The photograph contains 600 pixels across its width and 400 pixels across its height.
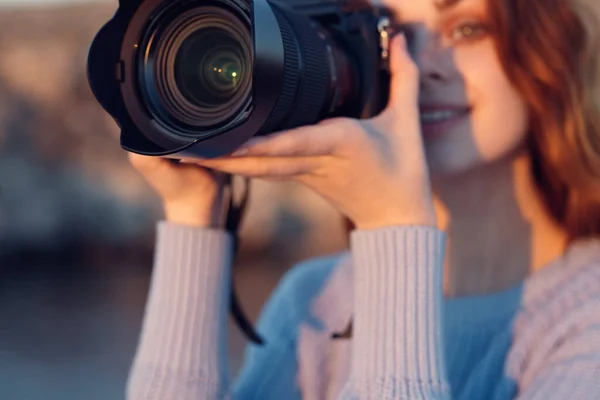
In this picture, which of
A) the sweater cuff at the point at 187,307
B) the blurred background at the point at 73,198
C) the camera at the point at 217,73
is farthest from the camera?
the blurred background at the point at 73,198

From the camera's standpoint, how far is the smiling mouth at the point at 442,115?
2.78ft

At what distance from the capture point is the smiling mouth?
33.4 inches

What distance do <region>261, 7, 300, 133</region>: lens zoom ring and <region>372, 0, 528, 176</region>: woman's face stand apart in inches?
8.4

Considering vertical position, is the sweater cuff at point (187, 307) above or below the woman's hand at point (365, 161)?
below

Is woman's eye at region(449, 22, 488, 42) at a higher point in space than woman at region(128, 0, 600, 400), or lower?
higher

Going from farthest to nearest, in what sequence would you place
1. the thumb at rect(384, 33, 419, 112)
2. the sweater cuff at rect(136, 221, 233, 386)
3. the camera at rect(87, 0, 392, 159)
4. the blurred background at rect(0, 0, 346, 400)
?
the blurred background at rect(0, 0, 346, 400), the sweater cuff at rect(136, 221, 233, 386), the thumb at rect(384, 33, 419, 112), the camera at rect(87, 0, 392, 159)

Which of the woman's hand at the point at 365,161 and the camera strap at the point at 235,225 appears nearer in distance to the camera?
the woman's hand at the point at 365,161

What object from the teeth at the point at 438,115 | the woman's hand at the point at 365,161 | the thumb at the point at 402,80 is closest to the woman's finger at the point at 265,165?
the woman's hand at the point at 365,161

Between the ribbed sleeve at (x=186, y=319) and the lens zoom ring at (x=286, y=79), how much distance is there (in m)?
0.24

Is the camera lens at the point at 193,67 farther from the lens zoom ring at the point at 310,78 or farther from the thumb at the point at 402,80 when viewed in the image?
the thumb at the point at 402,80

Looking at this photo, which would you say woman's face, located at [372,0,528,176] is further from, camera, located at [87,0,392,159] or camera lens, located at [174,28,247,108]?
camera lens, located at [174,28,247,108]

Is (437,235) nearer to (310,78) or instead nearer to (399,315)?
(399,315)

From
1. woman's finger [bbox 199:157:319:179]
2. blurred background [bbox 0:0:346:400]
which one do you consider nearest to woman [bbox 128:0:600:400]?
woman's finger [bbox 199:157:319:179]

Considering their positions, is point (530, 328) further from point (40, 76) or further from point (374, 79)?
point (40, 76)
